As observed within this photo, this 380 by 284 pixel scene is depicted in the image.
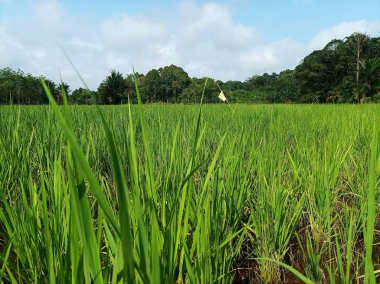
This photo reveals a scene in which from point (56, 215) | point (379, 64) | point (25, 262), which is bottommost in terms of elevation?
point (25, 262)

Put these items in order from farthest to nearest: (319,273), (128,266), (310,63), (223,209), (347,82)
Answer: (310,63)
(347,82)
(223,209)
(319,273)
(128,266)

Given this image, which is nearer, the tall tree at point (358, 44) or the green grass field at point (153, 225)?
the green grass field at point (153, 225)

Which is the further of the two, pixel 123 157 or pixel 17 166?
pixel 123 157

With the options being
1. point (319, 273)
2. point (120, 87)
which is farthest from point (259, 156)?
point (120, 87)

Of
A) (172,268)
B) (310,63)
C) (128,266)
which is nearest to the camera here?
(128,266)

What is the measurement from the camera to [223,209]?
1125mm

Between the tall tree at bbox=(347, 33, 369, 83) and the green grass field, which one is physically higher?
the tall tree at bbox=(347, 33, 369, 83)

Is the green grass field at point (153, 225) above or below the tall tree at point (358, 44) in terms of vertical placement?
below

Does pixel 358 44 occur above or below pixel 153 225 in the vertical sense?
above

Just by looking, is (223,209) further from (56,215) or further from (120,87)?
(120,87)

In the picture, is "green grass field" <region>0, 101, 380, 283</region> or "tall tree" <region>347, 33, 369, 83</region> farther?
"tall tree" <region>347, 33, 369, 83</region>

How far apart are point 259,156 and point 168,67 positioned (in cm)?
4757

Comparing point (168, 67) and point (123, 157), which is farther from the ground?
point (168, 67)

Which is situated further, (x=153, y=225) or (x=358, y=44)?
(x=358, y=44)
